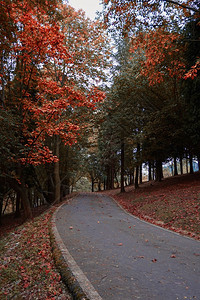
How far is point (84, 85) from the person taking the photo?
1614cm

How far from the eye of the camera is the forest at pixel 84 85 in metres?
8.34

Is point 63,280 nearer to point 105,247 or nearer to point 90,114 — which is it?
point 105,247

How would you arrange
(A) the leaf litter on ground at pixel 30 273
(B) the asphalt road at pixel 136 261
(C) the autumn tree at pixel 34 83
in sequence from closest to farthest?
1. (B) the asphalt road at pixel 136 261
2. (A) the leaf litter on ground at pixel 30 273
3. (C) the autumn tree at pixel 34 83

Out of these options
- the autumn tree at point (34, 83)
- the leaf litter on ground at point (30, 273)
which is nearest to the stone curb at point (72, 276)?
the leaf litter on ground at point (30, 273)

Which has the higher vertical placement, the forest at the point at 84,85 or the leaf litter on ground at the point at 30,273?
the forest at the point at 84,85

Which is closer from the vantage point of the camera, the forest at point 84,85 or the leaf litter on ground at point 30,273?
the leaf litter on ground at point 30,273

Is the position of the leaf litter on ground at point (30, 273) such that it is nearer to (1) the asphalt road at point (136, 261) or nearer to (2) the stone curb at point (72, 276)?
(2) the stone curb at point (72, 276)

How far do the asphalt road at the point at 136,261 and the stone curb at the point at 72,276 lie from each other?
126 mm

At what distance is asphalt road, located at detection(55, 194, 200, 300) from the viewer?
322cm

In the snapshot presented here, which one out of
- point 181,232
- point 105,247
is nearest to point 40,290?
point 105,247

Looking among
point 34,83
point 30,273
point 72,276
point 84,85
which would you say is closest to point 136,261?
point 72,276

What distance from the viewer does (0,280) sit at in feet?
13.1

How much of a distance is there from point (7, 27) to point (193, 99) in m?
11.1

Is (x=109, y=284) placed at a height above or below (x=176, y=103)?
below
